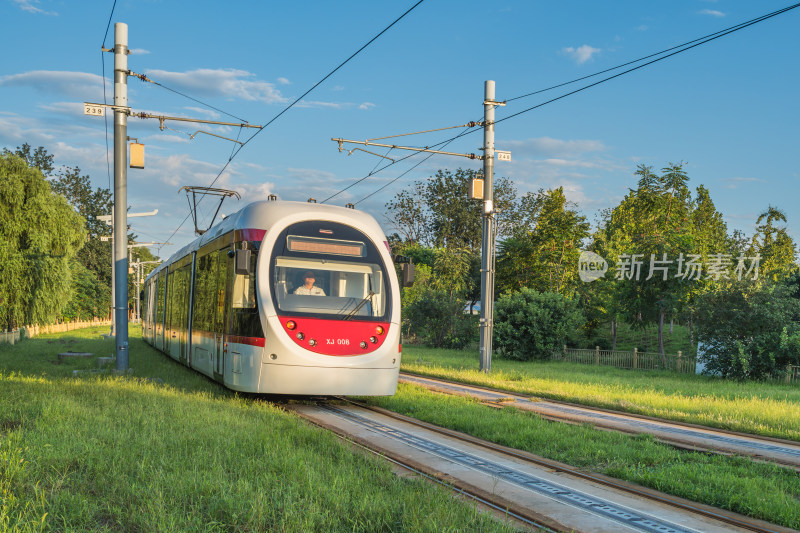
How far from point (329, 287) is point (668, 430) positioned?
5.75 m

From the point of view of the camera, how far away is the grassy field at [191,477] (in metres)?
4.93

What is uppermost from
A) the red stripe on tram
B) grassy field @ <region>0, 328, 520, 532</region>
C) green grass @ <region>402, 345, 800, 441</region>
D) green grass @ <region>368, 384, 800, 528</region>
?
the red stripe on tram

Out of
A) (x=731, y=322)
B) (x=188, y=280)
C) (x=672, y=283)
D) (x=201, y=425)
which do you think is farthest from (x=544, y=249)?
(x=201, y=425)

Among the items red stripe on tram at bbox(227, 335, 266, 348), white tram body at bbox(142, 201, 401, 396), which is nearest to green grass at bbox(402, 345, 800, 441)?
white tram body at bbox(142, 201, 401, 396)

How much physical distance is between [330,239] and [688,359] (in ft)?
73.3

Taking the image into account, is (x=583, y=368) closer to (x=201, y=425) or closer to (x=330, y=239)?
(x=330, y=239)

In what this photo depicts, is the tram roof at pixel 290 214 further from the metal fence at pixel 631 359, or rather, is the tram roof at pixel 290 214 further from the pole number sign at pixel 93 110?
the metal fence at pixel 631 359

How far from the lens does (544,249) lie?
1827 inches

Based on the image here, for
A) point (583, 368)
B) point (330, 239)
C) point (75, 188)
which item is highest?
point (75, 188)

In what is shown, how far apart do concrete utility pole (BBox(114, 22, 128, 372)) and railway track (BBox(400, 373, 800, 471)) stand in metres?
7.74

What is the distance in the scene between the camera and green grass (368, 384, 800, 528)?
6227 millimetres

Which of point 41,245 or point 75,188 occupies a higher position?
point 75,188

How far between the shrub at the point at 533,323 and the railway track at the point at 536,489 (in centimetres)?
2473

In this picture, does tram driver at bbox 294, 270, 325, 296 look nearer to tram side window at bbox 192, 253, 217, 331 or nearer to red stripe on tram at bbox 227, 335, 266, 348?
red stripe on tram at bbox 227, 335, 266, 348
